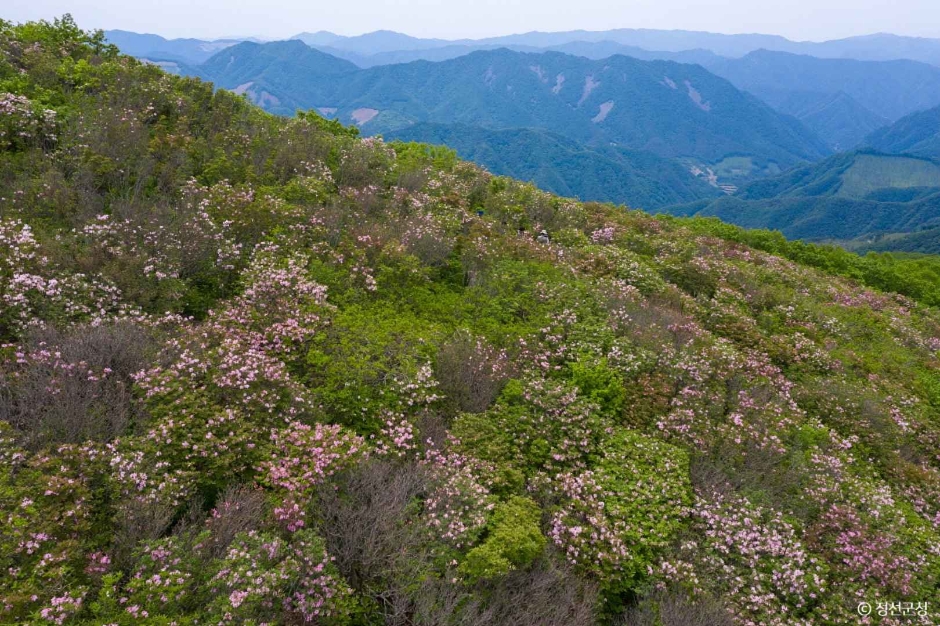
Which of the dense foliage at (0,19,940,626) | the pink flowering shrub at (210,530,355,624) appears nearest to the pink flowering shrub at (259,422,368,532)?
the dense foliage at (0,19,940,626)

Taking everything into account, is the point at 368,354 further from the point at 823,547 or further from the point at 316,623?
the point at 823,547

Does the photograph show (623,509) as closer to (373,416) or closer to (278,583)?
(373,416)

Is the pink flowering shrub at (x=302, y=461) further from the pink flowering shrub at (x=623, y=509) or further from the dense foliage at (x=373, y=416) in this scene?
the pink flowering shrub at (x=623, y=509)

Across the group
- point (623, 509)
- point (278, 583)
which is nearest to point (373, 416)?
point (278, 583)

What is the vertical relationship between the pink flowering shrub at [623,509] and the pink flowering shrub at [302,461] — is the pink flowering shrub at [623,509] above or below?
below

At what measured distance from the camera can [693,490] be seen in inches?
345

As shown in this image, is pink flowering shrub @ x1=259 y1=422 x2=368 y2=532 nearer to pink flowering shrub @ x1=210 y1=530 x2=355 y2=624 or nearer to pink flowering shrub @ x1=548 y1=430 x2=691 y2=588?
pink flowering shrub @ x1=210 y1=530 x2=355 y2=624

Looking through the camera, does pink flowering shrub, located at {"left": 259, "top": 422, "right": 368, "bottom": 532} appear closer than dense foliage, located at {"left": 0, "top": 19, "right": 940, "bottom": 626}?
No

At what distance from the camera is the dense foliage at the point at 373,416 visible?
18.6ft

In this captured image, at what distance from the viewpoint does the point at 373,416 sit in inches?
337

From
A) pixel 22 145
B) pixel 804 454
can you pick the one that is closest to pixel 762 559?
pixel 804 454

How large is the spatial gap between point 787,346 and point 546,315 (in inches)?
322

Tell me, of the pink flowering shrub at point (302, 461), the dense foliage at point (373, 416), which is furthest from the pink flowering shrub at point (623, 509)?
the pink flowering shrub at point (302, 461)

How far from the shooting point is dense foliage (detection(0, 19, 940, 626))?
5676mm
